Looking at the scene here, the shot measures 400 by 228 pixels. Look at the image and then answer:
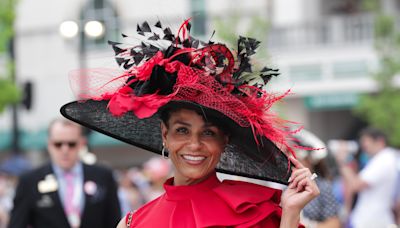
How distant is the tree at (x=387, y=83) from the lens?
75.1 feet

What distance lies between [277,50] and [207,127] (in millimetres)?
22009

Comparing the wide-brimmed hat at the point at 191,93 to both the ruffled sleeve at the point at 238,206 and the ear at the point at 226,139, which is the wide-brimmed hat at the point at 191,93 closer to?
the ear at the point at 226,139

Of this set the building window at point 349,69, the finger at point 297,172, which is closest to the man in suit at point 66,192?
the finger at point 297,172

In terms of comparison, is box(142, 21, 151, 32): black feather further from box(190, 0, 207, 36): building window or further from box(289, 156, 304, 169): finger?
box(190, 0, 207, 36): building window

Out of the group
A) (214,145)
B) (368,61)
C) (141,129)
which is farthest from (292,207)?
(368,61)

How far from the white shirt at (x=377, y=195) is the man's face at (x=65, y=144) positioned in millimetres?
3602

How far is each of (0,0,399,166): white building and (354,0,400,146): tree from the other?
248cm

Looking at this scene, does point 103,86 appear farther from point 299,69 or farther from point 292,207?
point 299,69

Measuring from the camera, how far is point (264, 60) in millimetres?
4602

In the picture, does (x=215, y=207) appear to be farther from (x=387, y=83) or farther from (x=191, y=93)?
(x=387, y=83)

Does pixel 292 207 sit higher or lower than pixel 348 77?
higher

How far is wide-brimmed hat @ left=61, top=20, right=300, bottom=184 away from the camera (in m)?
4.38

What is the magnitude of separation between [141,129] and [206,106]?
2.08 ft

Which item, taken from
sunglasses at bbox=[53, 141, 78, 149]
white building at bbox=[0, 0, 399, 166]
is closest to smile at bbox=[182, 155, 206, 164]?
sunglasses at bbox=[53, 141, 78, 149]
